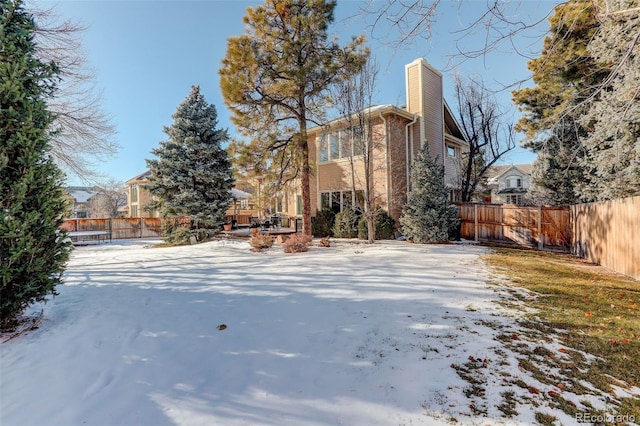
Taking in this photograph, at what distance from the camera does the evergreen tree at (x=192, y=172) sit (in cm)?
1459

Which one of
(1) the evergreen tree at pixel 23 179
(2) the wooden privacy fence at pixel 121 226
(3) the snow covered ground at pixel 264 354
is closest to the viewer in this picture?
(3) the snow covered ground at pixel 264 354

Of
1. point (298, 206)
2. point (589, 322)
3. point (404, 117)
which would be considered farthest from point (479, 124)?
point (589, 322)

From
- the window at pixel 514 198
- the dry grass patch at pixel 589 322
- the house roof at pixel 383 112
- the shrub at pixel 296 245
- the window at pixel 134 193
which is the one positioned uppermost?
→ the house roof at pixel 383 112

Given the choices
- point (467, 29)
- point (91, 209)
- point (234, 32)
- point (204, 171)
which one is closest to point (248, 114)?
point (234, 32)

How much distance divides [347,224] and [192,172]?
8368 mm

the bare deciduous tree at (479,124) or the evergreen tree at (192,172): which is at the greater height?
the bare deciduous tree at (479,124)

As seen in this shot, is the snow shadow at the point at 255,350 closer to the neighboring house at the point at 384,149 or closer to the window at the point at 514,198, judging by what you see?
the neighboring house at the point at 384,149

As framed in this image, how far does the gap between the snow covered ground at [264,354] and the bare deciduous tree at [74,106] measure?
5.09 m

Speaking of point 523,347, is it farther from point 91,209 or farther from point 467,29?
point 91,209

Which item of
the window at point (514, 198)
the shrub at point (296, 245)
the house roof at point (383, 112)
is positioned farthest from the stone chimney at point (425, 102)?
the window at point (514, 198)

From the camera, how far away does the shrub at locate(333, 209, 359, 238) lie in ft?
46.9

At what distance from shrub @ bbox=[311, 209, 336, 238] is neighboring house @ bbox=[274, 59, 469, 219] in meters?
0.46

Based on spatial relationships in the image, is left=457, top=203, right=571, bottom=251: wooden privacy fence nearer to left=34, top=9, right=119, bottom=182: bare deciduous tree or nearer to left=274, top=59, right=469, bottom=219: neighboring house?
left=274, top=59, right=469, bottom=219: neighboring house

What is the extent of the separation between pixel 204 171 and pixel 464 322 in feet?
45.7
